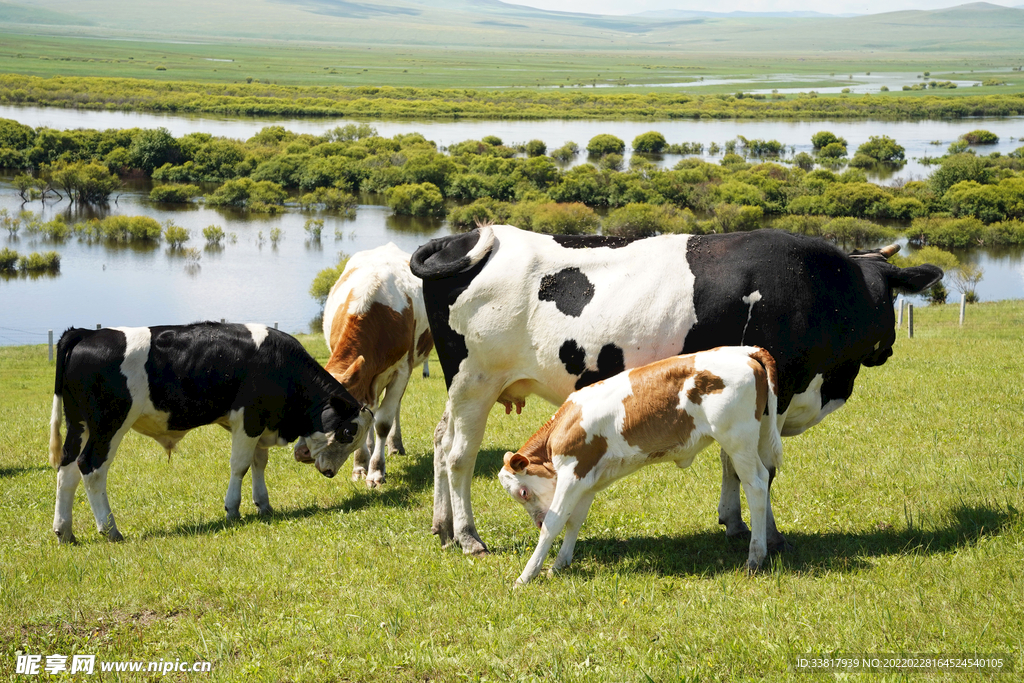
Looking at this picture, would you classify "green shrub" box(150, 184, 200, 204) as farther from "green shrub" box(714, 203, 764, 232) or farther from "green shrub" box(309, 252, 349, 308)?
"green shrub" box(714, 203, 764, 232)

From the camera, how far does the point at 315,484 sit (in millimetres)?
10195

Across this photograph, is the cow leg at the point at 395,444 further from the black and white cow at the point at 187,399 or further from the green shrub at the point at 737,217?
the green shrub at the point at 737,217

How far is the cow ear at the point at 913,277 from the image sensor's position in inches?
288

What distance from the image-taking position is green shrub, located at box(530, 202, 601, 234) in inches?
3162

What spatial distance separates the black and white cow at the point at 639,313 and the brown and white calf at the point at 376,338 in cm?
240

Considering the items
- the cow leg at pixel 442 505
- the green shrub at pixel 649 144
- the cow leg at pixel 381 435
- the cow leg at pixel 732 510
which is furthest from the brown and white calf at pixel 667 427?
the green shrub at pixel 649 144

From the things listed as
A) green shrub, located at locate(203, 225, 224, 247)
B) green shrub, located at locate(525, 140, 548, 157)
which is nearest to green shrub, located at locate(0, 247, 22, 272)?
green shrub, located at locate(203, 225, 224, 247)

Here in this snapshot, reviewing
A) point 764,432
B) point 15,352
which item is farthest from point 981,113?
point 764,432

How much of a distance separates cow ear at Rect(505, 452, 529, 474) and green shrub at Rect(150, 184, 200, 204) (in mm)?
96455

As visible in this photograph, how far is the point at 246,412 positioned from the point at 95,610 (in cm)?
290

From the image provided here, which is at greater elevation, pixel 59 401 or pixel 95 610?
pixel 59 401

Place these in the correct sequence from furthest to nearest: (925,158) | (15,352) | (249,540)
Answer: (925,158) < (15,352) < (249,540)

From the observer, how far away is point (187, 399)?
8648 mm

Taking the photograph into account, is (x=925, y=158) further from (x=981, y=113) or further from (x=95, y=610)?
(x=95, y=610)
